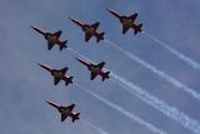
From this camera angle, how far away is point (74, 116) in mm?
194125

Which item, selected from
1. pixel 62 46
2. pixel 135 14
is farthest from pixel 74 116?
pixel 135 14

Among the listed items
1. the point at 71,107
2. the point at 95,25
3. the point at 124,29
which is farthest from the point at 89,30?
the point at 71,107

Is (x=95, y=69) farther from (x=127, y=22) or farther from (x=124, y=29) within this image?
(x=127, y=22)

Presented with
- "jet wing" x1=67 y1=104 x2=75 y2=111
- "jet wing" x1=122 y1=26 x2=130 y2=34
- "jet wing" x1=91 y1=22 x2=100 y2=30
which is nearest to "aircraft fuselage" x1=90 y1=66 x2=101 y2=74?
"jet wing" x1=91 y1=22 x2=100 y2=30

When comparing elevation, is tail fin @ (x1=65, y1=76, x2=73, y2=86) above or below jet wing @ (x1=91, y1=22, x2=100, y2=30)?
below

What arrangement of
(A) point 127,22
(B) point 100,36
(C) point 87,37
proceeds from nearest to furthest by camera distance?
(B) point 100,36 < (A) point 127,22 < (C) point 87,37

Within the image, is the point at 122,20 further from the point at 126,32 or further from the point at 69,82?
the point at 69,82

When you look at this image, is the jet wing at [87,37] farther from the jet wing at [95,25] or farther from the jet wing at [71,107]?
the jet wing at [71,107]

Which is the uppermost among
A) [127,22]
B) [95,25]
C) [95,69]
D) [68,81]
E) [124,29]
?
[127,22]

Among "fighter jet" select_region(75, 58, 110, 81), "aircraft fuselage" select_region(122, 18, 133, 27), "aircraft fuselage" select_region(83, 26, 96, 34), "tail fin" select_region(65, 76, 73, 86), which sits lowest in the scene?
"tail fin" select_region(65, 76, 73, 86)

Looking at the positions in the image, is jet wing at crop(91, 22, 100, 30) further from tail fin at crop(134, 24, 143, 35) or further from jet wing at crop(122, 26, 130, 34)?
tail fin at crop(134, 24, 143, 35)

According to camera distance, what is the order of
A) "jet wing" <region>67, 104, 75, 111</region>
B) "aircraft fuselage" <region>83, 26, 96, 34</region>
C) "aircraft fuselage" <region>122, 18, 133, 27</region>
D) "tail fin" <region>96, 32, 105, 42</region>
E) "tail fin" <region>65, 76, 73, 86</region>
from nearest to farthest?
1. "tail fin" <region>96, 32, 105, 42</region>
2. "aircraft fuselage" <region>122, 18, 133, 27</region>
3. "tail fin" <region>65, 76, 73, 86</region>
4. "aircraft fuselage" <region>83, 26, 96, 34</region>
5. "jet wing" <region>67, 104, 75, 111</region>

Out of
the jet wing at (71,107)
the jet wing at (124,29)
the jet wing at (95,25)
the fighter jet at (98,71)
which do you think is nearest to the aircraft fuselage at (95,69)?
the fighter jet at (98,71)

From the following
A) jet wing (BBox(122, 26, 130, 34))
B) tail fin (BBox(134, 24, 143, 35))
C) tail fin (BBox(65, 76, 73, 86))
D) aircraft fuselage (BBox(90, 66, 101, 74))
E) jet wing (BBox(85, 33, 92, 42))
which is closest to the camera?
tail fin (BBox(134, 24, 143, 35))
